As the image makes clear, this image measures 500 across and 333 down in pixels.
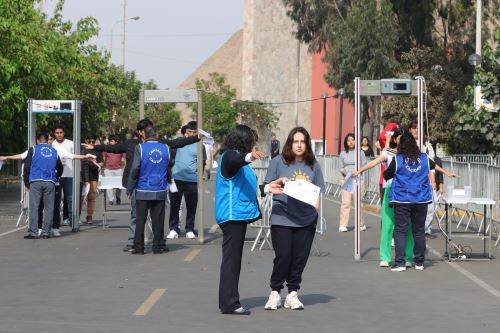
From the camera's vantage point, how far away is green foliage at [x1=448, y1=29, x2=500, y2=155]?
92.1ft

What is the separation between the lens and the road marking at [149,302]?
36.7ft

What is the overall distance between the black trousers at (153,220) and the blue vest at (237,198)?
5.66 meters

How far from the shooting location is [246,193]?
1154cm

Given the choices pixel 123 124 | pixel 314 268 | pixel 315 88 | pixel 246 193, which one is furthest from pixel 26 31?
pixel 315 88

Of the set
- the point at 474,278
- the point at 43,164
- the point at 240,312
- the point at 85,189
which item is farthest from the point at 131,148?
the point at 240,312

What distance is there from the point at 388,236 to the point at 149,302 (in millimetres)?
4818

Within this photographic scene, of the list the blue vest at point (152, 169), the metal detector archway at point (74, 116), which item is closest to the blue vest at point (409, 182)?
the blue vest at point (152, 169)

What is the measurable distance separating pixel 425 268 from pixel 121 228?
853cm

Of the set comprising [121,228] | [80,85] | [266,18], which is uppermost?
[266,18]

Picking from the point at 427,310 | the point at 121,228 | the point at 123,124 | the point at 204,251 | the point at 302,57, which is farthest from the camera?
the point at 302,57

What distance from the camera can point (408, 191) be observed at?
15.2 meters

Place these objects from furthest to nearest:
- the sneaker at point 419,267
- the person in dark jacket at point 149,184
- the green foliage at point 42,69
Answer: the green foliage at point 42,69
the person in dark jacket at point 149,184
the sneaker at point 419,267

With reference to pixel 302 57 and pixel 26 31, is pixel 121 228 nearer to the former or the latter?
pixel 26 31

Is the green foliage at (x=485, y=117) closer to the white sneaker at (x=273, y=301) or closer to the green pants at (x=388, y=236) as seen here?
the green pants at (x=388, y=236)
